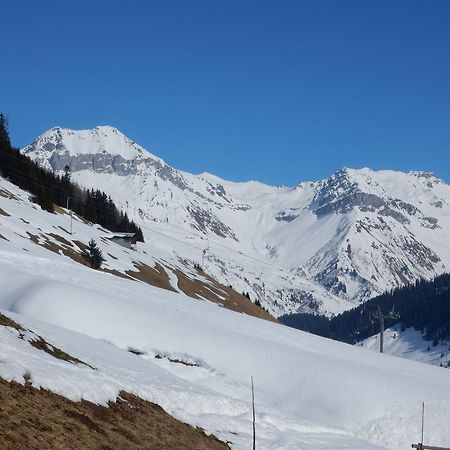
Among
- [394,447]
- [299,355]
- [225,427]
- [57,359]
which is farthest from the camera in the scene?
[299,355]

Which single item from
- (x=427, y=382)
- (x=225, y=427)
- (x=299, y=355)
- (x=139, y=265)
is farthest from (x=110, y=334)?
(x=139, y=265)

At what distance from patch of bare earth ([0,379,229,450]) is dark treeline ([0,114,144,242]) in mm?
98802

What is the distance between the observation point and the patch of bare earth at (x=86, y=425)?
13.3m

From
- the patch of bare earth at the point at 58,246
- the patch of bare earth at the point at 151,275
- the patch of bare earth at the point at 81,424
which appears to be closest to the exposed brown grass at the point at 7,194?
the patch of bare earth at the point at 58,246

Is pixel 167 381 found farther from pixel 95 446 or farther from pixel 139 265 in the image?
pixel 139 265

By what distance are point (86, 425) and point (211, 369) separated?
18.9 metres

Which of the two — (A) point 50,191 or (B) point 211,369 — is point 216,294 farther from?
(B) point 211,369

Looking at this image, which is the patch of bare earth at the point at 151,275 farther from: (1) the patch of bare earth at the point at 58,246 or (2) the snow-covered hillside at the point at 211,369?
(2) the snow-covered hillside at the point at 211,369

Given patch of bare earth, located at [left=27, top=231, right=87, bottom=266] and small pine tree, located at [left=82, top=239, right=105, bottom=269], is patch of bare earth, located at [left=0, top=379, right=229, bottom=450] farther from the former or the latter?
small pine tree, located at [left=82, top=239, right=105, bottom=269]

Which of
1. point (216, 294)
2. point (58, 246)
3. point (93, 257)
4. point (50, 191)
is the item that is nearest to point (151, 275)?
point (93, 257)

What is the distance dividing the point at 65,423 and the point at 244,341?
23.0 m

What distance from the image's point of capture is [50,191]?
132875 mm

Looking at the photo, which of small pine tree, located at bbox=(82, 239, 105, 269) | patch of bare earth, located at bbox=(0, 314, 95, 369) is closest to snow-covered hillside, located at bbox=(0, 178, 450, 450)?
patch of bare earth, located at bbox=(0, 314, 95, 369)

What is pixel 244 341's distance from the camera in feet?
122
